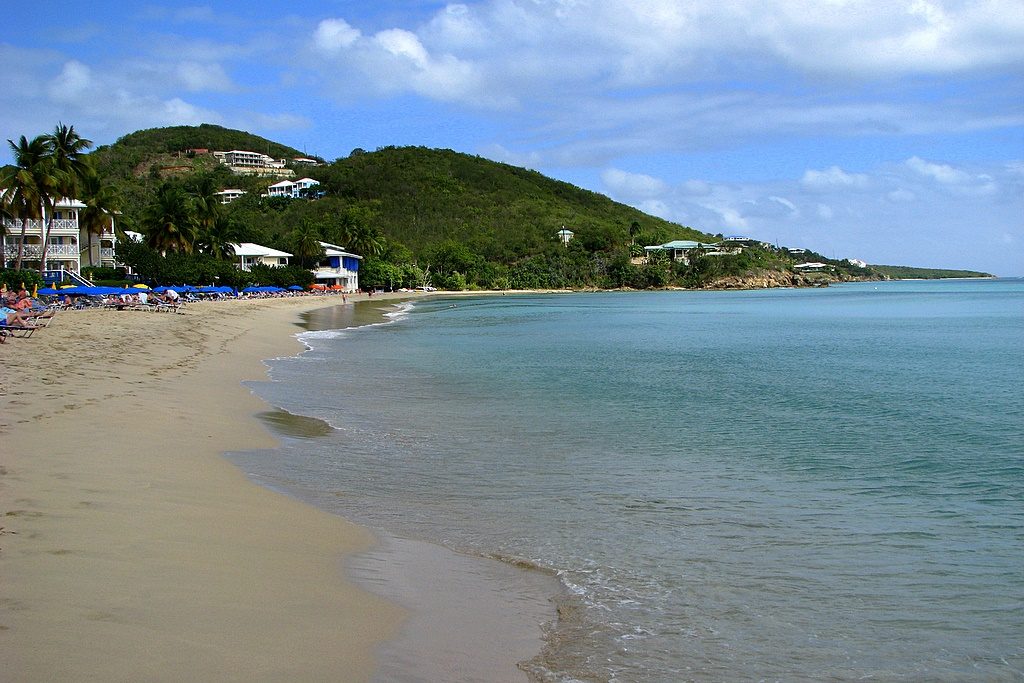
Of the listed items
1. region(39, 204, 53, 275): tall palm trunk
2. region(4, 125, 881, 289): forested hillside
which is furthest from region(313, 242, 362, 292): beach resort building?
region(39, 204, 53, 275): tall palm trunk

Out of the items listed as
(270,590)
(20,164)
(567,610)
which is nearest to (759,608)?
(567,610)

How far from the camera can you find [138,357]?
62.2 ft

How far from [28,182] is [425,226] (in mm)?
104927

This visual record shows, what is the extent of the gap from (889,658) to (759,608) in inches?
39.2

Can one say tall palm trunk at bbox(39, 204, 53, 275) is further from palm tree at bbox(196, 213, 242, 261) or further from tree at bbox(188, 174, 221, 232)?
tree at bbox(188, 174, 221, 232)

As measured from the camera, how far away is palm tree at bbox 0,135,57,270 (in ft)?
151

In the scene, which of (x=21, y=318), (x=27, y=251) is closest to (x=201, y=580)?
(x=21, y=318)

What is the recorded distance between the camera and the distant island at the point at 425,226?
3939 inches

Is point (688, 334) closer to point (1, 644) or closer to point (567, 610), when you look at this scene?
point (567, 610)

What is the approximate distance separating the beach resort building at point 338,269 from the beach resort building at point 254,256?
5.06 m

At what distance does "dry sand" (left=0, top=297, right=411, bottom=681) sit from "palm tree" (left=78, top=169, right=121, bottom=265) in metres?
47.2

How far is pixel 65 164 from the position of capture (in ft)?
171

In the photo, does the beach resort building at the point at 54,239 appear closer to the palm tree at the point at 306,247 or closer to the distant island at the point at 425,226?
the distant island at the point at 425,226

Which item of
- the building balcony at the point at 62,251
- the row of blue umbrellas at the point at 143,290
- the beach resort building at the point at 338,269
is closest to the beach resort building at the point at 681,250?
the beach resort building at the point at 338,269
